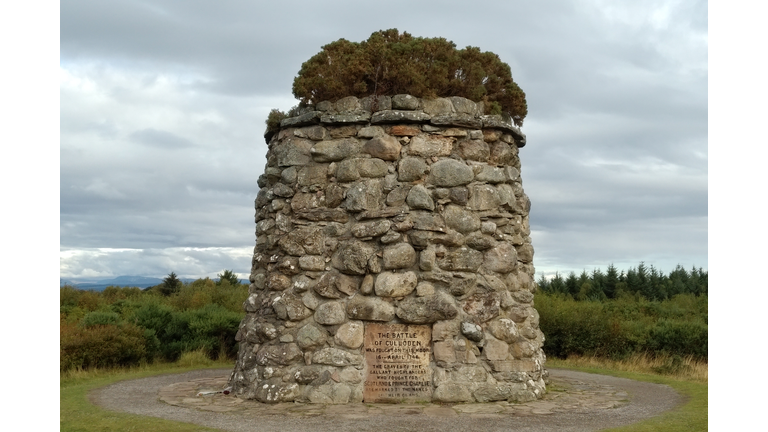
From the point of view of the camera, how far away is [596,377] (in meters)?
11.3

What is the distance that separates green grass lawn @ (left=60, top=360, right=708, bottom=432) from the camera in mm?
6699

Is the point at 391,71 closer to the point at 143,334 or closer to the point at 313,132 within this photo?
the point at 313,132

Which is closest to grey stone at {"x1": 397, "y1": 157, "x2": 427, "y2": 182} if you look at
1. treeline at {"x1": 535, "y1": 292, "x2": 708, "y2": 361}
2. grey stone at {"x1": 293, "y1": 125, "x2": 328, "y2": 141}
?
grey stone at {"x1": 293, "y1": 125, "x2": 328, "y2": 141}

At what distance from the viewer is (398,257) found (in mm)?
8062

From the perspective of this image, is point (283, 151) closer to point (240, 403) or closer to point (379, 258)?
point (379, 258)

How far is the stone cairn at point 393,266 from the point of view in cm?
801

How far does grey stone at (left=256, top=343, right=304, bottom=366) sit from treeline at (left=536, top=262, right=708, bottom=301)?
19.8 meters

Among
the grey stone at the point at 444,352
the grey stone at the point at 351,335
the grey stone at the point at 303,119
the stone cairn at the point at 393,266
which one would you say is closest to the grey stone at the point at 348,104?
the stone cairn at the point at 393,266

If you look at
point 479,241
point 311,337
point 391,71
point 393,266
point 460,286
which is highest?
point 391,71

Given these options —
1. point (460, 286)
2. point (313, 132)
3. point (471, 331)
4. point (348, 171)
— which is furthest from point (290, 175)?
point (471, 331)

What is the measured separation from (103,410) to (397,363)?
3641mm

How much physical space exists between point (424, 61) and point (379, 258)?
291 centimetres

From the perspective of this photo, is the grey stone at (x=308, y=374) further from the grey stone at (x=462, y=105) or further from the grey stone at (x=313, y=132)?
the grey stone at (x=462, y=105)

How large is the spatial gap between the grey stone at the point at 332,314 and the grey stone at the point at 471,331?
1.51 m
